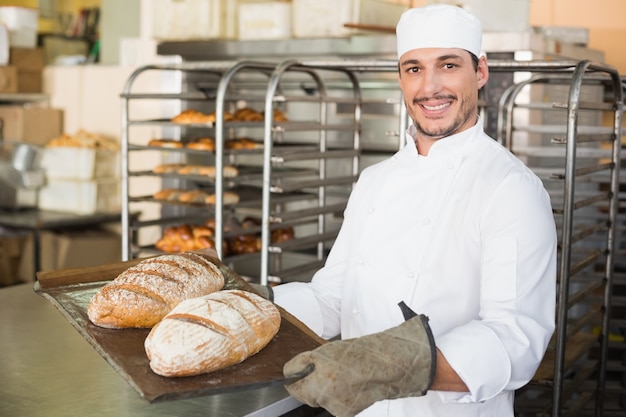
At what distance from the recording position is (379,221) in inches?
75.3

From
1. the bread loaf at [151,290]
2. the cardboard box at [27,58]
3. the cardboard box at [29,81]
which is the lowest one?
the bread loaf at [151,290]

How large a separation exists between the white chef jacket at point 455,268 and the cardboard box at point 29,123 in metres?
3.51

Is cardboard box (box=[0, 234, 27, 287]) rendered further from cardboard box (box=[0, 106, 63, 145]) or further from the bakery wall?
the bakery wall

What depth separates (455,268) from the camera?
1766mm

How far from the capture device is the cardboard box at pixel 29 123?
5.02 meters

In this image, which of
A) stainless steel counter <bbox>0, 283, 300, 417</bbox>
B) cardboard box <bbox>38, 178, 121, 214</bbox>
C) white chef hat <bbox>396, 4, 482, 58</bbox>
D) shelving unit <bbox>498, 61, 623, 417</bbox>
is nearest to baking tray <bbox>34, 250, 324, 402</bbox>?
stainless steel counter <bbox>0, 283, 300, 417</bbox>

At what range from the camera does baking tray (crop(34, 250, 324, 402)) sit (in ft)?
4.44

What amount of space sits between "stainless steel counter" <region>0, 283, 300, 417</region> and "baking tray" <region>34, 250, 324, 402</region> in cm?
22

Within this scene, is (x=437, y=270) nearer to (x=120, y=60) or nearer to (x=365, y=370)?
(x=365, y=370)

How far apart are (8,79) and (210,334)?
4035mm

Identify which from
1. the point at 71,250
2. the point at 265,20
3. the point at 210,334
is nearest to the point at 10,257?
the point at 71,250

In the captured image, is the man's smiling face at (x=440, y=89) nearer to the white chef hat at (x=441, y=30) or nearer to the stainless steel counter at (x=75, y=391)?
the white chef hat at (x=441, y=30)

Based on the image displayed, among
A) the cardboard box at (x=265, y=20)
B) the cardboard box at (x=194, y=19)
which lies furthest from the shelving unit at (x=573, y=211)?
the cardboard box at (x=194, y=19)

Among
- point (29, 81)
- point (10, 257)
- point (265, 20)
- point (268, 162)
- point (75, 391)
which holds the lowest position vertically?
point (10, 257)
